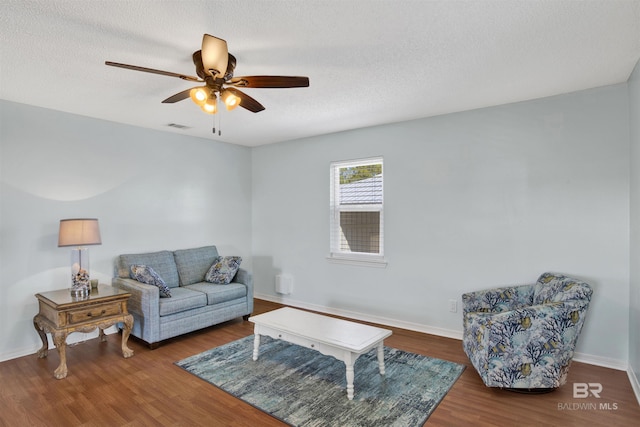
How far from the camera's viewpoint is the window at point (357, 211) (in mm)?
4391

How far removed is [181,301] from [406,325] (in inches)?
101

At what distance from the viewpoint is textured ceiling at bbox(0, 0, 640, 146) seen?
73.2 inches

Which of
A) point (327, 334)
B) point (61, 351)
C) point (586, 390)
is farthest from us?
point (61, 351)

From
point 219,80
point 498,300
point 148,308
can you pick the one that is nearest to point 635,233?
point 498,300

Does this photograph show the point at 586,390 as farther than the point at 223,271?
No

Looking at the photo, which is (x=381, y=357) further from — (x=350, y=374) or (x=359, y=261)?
(x=359, y=261)

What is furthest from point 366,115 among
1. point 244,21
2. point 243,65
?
point 244,21

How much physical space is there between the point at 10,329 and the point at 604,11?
5.23 metres

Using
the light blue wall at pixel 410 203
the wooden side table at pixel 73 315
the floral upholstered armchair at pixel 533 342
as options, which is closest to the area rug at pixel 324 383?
the floral upholstered armchair at pixel 533 342

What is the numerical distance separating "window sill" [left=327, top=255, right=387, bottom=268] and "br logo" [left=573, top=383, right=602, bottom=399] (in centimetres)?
209

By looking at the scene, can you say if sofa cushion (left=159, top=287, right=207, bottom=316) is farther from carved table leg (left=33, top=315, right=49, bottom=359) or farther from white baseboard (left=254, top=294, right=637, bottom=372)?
white baseboard (left=254, top=294, right=637, bottom=372)

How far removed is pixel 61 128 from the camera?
3.64 metres

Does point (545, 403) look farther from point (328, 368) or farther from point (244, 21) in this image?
point (244, 21)

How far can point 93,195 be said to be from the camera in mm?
3881
